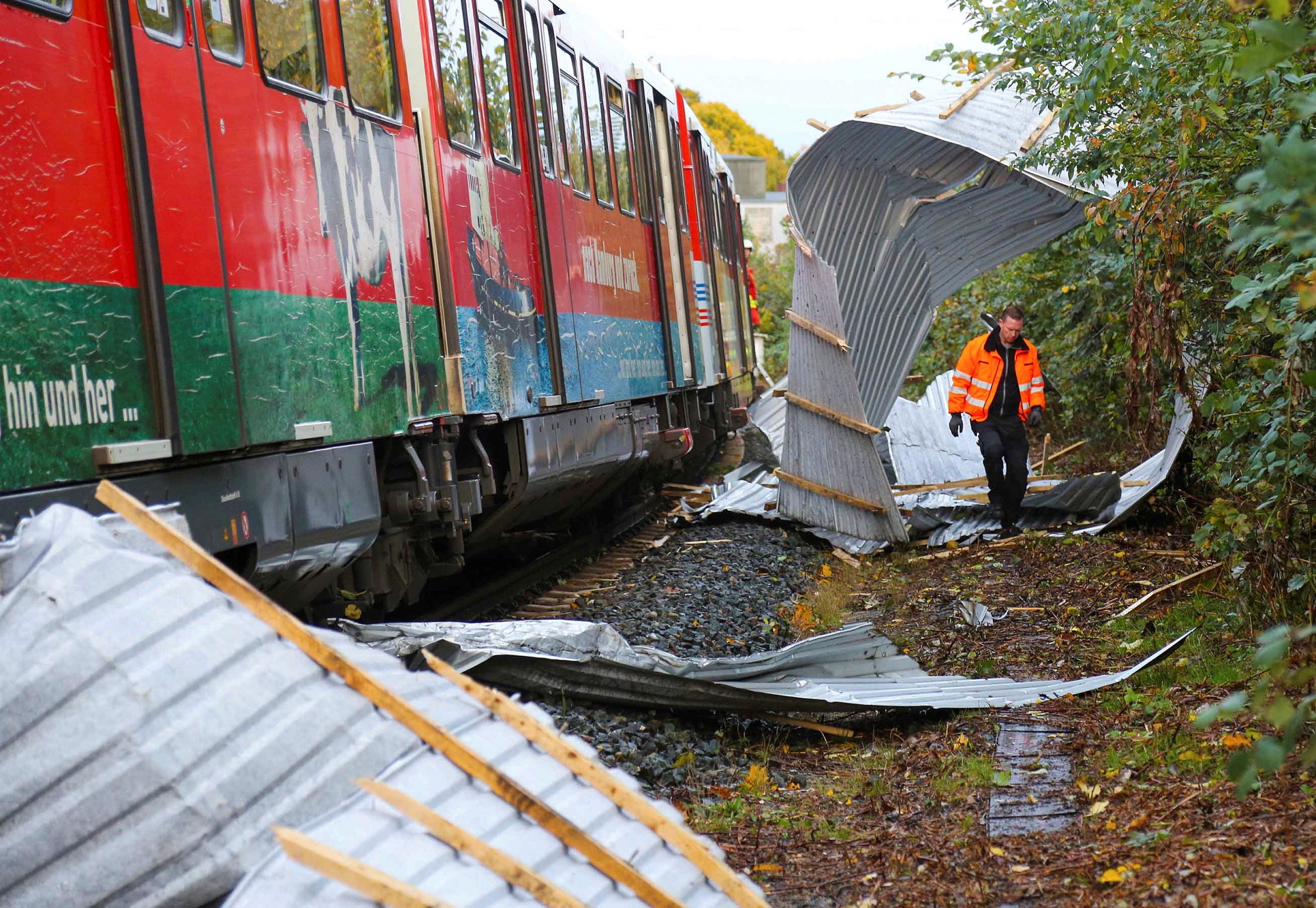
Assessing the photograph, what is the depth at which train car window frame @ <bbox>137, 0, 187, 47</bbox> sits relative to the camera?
4.56 meters

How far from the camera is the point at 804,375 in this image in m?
10.7

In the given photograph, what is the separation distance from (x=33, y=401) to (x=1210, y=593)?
5.57 metres

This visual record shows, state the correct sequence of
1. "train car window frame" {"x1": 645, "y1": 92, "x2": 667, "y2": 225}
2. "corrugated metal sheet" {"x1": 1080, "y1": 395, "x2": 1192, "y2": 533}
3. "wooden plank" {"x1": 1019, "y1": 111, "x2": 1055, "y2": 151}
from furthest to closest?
"train car window frame" {"x1": 645, "y1": 92, "x2": 667, "y2": 225}
"wooden plank" {"x1": 1019, "y1": 111, "x2": 1055, "y2": 151}
"corrugated metal sheet" {"x1": 1080, "y1": 395, "x2": 1192, "y2": 533}

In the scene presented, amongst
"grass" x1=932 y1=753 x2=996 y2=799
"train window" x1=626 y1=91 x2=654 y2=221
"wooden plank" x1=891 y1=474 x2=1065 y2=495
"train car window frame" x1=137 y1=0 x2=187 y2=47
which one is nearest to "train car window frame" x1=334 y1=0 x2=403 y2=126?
"train car window frame" x1=137 y1=0 x2=187 y2=47

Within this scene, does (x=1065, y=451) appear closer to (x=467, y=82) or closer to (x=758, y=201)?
(x=467, y=82)

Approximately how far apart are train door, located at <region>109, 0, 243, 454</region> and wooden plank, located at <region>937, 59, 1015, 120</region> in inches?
268

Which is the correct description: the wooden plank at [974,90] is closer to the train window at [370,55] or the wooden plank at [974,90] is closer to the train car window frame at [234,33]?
the train window at [370,55]

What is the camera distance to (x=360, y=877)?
8.32 ft

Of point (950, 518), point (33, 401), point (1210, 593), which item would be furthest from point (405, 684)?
point (950, 518)

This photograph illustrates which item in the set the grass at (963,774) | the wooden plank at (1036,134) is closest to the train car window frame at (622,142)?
the wooden plank at (1036,134)

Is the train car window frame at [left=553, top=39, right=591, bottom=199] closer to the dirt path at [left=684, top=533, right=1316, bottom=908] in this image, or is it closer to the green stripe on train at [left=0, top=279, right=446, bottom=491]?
the green stripe on train at [left=0, top=279, right=446, bottom=491]

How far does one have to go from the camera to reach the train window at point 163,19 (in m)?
4.58

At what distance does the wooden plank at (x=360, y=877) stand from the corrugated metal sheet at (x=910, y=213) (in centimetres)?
884

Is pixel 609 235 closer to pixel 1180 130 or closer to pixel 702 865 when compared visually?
pixel 1180 130
